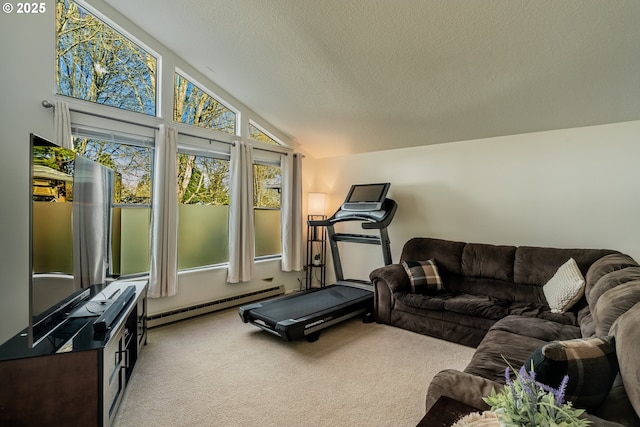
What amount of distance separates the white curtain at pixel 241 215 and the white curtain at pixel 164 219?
2.39 feet

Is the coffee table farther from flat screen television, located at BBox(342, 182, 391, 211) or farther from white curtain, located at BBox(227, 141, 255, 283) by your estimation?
white curtain, located at BBox(227, 141, 255, 283)

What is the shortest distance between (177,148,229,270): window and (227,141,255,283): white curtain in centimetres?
20

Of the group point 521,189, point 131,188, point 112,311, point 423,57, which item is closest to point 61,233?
point 112,311

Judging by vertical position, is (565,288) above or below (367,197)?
below

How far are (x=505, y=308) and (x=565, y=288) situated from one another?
1.68 feet

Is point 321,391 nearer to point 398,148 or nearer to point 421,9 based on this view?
point 421,9

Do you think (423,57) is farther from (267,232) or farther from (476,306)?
(267,232)

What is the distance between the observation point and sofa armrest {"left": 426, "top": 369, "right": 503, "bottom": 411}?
1.31 m

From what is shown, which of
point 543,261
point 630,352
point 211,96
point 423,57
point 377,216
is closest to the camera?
point 630,352

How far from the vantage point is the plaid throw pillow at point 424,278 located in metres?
3.54

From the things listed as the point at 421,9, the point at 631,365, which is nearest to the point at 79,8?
the point at 421,9

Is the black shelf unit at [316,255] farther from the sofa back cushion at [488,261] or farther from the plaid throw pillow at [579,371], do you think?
the plaid throw pillow at [579,371]

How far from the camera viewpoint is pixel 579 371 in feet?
3.78

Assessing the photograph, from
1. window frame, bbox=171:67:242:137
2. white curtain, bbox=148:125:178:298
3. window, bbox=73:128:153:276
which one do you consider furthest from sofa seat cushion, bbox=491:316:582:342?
window frame, bbox=171:67:242:137
